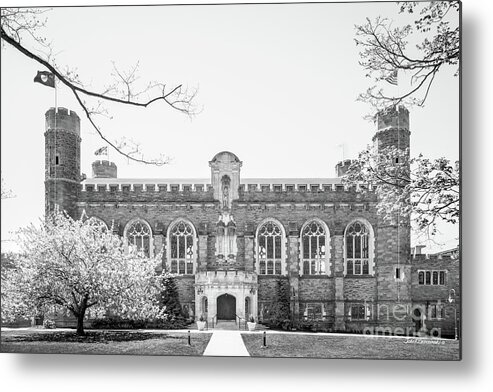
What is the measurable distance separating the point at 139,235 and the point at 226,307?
1.71m

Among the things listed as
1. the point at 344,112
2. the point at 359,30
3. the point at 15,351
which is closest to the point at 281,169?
the point at 344,112

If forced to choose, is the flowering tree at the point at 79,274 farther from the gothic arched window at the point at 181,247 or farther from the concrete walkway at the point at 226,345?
the concrete walkway at the point at 226,345

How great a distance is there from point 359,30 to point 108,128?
380 cm

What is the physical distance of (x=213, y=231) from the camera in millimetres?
8336

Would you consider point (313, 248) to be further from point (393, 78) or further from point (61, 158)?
point (61, 158)

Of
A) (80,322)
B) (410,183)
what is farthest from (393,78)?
(80,322)

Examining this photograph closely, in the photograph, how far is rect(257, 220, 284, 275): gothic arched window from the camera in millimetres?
8266

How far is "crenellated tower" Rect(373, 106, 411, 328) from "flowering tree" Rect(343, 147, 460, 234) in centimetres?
6

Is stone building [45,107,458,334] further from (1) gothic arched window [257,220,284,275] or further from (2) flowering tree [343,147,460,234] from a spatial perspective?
(2) flowering tree [343,147,460,234]

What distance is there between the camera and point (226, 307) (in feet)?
26.5

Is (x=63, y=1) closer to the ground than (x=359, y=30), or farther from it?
farther from it

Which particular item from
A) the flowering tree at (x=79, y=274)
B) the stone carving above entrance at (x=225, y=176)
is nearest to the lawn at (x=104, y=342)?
the flowering tree at (x=79, y=274)

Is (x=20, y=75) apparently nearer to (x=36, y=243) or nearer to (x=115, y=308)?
(x=36, y=243)

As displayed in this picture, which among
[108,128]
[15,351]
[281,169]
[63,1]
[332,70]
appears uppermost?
[63,1]
